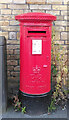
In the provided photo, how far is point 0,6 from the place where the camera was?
368cm

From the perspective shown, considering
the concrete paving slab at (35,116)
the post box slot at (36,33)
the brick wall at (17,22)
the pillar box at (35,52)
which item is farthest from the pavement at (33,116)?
the post box slot at (36,33)

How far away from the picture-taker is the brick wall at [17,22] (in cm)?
366

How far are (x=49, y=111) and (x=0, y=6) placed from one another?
2.19 metres

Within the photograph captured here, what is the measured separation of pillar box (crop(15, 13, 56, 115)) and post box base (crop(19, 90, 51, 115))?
0.05 meters

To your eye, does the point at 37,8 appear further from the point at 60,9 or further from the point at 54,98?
the point at 54,98

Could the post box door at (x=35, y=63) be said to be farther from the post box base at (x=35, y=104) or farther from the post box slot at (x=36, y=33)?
the post box base at (x=35, y=104)

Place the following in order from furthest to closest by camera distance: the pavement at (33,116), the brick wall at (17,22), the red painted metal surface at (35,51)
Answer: the brick wall at (17,22), the pavement at (33,116), the red painted metal surface at (35,51)

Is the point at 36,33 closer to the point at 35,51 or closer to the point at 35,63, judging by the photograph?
the point at 35,51

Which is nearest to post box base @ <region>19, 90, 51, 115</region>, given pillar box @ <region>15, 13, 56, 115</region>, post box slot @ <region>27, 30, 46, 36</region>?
pillar box @ <region>15, 13, 56, 115</region>

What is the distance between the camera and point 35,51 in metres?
2.91

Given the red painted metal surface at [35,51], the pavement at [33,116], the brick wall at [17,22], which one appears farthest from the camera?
the brick wall at [17,22]

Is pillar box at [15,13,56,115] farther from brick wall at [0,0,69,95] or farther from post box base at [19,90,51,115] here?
brick wall at [0,0,69,95]

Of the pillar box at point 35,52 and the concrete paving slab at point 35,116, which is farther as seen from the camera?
the concrete paving slab at point 35,116

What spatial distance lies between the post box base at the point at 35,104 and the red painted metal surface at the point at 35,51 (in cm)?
9
